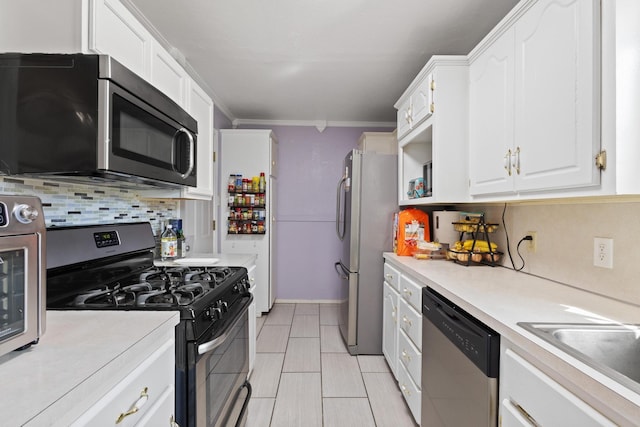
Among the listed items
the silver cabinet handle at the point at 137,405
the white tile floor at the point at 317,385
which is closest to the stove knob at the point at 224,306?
the silver cabinet handle at the point at 137,405

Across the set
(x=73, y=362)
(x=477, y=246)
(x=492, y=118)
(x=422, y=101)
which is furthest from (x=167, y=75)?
(x=477, y=246)

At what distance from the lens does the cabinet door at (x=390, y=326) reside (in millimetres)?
2207

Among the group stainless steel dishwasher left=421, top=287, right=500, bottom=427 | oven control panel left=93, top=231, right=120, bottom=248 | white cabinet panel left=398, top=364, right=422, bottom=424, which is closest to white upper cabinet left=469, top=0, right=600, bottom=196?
stainless steel dishwasher left=421, top=287, right=500, bottom=427

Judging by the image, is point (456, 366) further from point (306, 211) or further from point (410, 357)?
point (306, 211)

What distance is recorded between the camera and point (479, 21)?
1988 millimetres

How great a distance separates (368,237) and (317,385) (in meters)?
1.17

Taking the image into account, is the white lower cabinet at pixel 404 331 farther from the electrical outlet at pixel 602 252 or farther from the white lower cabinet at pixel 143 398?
the white lower cabinet at pixel 143 398

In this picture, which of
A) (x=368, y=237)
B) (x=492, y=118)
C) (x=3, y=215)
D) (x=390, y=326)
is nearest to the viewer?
(x=3, y=215)

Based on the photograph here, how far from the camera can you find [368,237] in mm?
2654

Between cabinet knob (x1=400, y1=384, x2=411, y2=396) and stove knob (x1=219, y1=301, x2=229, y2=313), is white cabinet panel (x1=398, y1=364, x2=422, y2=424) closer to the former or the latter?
cabinet knob (x1=400, y1=384, x2=411, y2=396)

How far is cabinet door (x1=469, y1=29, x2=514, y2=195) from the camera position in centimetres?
149

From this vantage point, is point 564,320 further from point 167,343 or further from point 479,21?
point 479,21

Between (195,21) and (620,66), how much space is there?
213cm

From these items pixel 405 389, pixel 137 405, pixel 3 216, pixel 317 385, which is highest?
pixel 3 216
